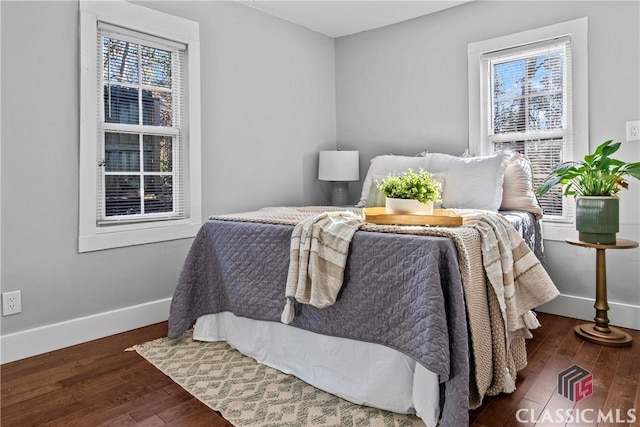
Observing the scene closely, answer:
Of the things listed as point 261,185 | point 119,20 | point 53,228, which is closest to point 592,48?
point 261,185

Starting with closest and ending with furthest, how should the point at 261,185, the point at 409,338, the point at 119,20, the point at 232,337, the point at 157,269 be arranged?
the point at 409,338, the point at 232,337, the point at 119,20, the point at 157,269, the point at 261,185

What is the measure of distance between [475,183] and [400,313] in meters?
1.55

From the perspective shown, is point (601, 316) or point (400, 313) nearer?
point (400, 313)

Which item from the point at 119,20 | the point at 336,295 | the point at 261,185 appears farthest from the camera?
the point at 261,185

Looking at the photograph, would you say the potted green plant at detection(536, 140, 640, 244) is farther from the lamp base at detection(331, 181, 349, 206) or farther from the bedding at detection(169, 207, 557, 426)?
the lamp base at detection(331, 181, 349, 206)

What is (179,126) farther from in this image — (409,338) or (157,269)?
(409,338)

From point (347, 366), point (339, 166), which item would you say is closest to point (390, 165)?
point (339, 166)

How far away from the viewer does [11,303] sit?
7.82 ft

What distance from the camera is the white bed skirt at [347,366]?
1695mm

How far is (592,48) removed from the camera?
291 cm

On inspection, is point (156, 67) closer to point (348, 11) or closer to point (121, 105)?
point (121, 105)

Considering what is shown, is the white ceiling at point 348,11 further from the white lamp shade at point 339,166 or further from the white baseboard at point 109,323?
the white baseboard at point 109,323

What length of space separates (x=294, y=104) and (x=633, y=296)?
310 cm

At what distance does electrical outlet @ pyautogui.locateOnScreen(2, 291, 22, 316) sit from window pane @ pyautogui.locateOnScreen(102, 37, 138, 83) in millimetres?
1454
